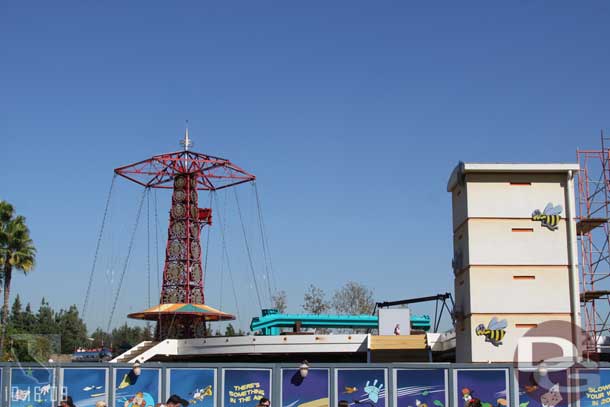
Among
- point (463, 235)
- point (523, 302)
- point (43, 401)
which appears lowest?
point (43, 401)

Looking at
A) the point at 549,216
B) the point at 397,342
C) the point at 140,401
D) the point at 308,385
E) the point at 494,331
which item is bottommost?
the point at 140,401

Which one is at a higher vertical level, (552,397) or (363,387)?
(363,387)

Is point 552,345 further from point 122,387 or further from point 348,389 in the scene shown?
point 122,387

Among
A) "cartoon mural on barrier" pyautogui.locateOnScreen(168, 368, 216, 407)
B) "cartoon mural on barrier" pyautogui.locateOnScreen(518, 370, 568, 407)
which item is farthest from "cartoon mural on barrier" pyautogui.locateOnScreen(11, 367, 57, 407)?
"cartoon mural on barrier" pyautogui.locateOnScreen(518, 370, 568, 407)

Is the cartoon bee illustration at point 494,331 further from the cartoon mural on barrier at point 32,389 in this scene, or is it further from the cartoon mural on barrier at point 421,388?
the cartoon mural on barrier at point 32,389

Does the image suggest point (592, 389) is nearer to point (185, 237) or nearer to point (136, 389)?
point (136, 389)

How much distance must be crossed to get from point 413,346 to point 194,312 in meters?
20.2

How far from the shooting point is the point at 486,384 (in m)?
19.8

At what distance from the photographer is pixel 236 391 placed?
66.2ft

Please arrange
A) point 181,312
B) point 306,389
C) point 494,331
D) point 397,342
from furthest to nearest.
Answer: point 181,312
point 397,342
point 494,331
point 306,389

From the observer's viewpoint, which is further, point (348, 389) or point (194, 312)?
point (194, 312)

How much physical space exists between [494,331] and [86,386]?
583 inches

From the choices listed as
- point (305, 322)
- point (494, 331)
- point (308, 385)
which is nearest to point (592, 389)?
point (308, 385)

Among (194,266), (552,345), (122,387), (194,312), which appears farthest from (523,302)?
(194,266)
